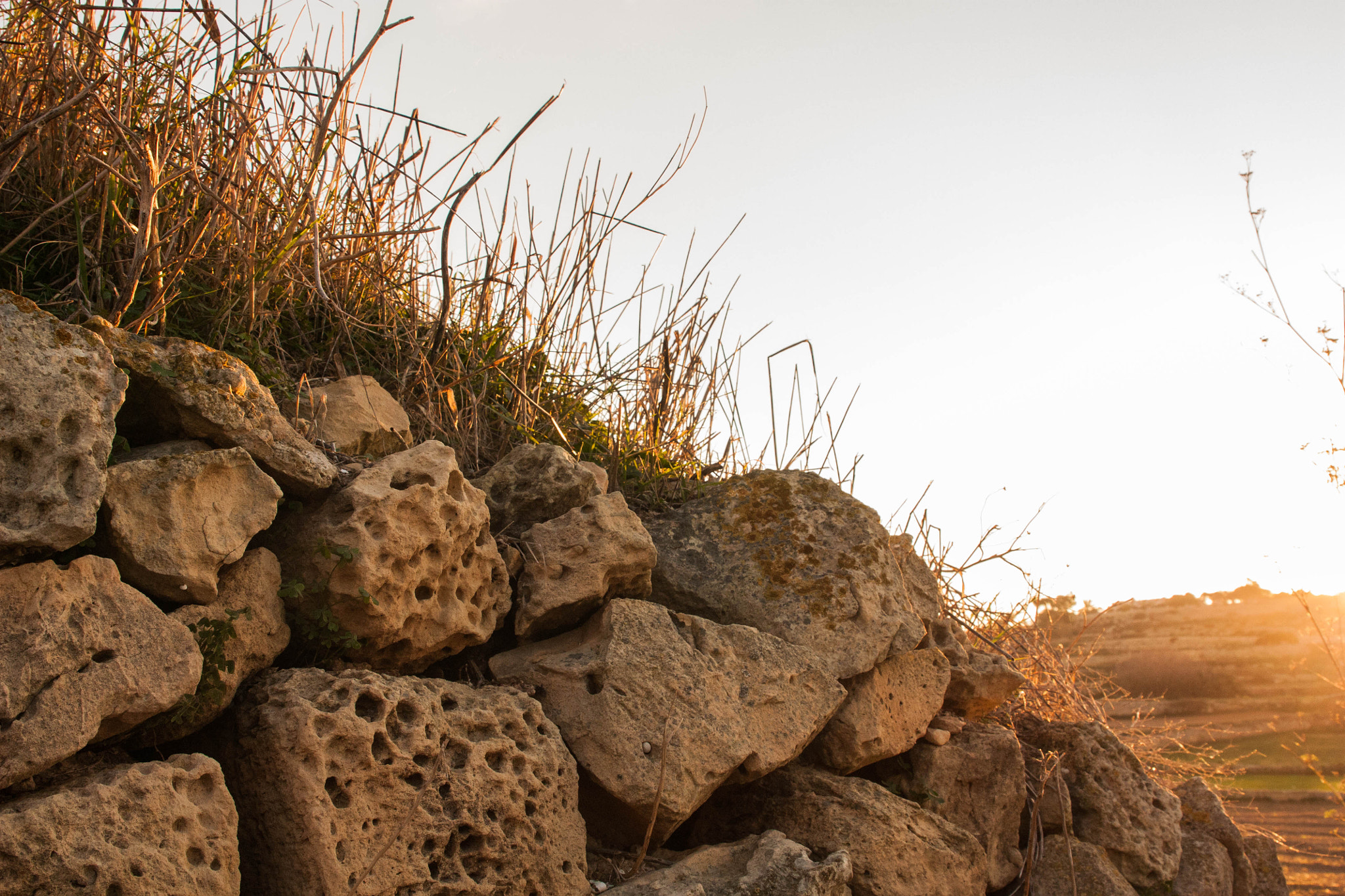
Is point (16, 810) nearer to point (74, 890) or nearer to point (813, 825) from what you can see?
point (74, 890)

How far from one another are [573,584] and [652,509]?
92 cm

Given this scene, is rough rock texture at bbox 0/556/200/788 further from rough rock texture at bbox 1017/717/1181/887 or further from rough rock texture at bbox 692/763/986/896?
rough rock texture at bbox 1017/717/1181/887

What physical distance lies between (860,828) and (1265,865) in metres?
2.75

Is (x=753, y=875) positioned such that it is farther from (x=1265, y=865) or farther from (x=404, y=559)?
(x=1265, y=865)

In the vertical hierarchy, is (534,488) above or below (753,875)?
above

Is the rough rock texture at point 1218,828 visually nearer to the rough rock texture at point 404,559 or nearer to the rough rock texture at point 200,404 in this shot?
the rough rock texture at point 404,559

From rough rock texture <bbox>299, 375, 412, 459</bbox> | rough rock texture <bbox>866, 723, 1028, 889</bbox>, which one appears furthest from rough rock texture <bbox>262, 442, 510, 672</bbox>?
rough rock texture <bbox>866, 723, 1028, 889</bbox>

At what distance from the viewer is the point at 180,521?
198 centimetres

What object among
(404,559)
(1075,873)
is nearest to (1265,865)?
(1075,873)

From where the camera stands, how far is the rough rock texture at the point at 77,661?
64.9 inches

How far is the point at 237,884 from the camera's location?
1.86 metres

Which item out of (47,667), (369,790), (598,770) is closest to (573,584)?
(598,770)

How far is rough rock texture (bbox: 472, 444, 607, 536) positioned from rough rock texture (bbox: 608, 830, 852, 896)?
113 centimetres

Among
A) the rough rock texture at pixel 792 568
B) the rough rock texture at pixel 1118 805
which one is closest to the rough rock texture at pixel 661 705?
the rough rock texture at pixel 792 568
